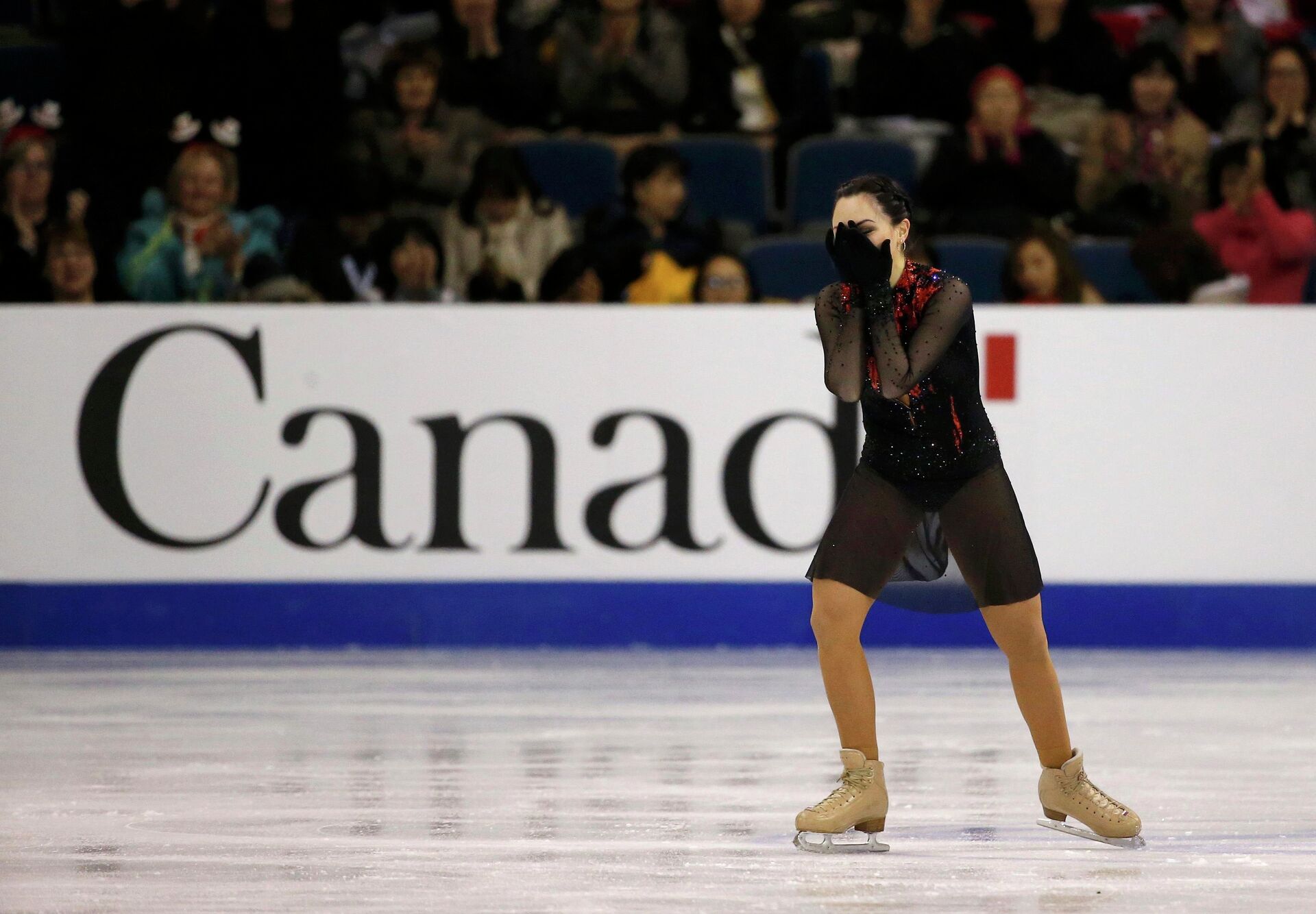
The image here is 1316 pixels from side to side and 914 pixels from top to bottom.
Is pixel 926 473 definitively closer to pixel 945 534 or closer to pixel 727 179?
pixel 945 534

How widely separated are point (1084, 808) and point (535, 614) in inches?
143

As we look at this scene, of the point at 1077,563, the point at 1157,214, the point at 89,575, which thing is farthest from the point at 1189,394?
the point at 89,575

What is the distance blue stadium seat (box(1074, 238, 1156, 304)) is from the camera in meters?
7.97

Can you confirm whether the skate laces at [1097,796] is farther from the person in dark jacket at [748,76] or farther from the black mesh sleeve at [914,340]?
the person in dark jacket at [748,76]

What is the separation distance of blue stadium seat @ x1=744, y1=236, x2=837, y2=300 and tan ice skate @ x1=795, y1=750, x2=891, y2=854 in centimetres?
428

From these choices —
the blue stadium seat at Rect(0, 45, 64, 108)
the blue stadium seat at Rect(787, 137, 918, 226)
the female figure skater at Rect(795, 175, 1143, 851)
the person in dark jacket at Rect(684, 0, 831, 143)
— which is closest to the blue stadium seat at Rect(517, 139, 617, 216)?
the person in dark jacket at Rect(684, 0, 831, 143)

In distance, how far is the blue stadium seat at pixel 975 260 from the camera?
7.83 meters

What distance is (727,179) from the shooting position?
342 inches

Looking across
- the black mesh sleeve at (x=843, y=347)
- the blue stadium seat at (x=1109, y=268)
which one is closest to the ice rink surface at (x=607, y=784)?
the black mesh sleeve at (x=843, y=347)

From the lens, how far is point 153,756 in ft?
15.2

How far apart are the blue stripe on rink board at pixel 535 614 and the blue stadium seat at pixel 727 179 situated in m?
2.21

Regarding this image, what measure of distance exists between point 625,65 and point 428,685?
3.80m

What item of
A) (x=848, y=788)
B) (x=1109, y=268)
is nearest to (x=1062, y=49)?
(x=1109, y=268)

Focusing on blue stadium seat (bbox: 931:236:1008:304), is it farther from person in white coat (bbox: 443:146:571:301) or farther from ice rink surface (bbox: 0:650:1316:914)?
Answer: ice rink surface (bbox: 0:650:1316:914)
